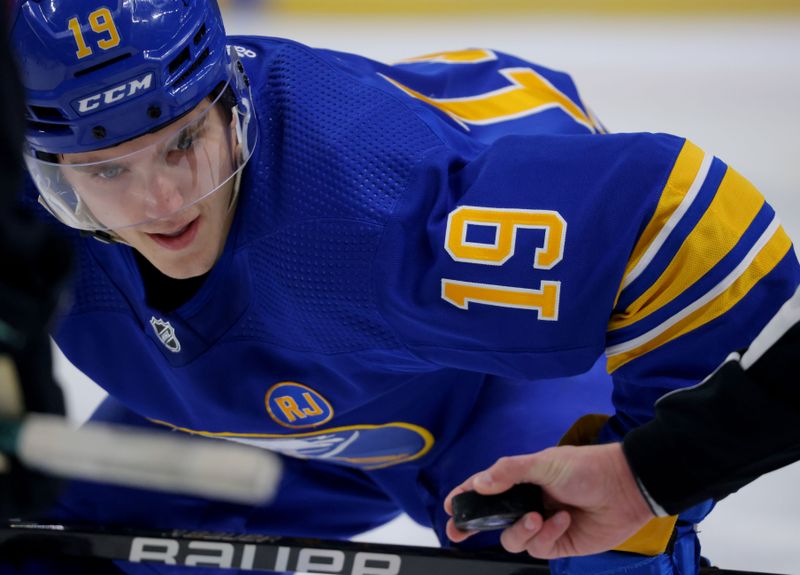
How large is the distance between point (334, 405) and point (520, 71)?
2.12 ft

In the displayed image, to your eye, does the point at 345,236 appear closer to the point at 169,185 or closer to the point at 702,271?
the point at 169,185

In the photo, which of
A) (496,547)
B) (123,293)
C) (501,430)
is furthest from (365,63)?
(496,547)

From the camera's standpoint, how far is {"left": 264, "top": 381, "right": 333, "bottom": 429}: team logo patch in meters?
1.54

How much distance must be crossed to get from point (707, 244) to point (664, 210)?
56mm

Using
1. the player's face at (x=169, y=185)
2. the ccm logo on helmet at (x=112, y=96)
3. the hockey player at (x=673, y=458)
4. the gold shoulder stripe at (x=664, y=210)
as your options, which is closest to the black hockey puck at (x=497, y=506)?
the hockey player at (x=673, y=458)

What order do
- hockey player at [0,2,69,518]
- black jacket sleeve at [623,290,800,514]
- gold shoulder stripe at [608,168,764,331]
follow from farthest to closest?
gold shoulder stripe at [608,168,764,331] < black jacket sleeve at [623,290,800,514] < hockey player at [0,2,69,518]

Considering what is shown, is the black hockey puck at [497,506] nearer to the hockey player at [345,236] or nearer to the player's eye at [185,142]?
the hockey player at [345,236]

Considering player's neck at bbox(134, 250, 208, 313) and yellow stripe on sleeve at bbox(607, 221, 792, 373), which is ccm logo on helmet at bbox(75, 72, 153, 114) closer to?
player's neck at bbox(134, 250, 208, 313)

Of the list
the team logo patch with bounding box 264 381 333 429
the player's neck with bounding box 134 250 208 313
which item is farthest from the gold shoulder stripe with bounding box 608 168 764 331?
the player's neck with bounding box 134 250 208 313

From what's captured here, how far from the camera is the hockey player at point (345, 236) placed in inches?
49.9

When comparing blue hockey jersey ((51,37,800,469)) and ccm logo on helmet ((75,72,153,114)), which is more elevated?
ccm logo on helmet ((75,72,153,114))

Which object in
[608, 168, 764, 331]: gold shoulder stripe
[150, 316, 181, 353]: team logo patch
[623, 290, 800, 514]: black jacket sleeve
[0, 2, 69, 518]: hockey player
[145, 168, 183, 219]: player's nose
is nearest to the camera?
[0, 2, 69, 518]: hockey player

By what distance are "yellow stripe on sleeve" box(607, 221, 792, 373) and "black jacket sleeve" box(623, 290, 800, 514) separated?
0.11 m

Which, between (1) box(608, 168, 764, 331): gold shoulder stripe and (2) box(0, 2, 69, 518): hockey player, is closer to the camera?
(2) box(0, 2, 69, 518): hockey player
